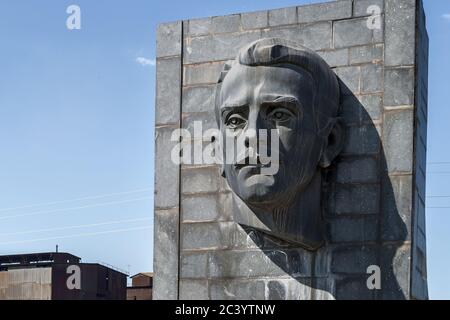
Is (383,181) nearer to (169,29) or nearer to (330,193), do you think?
(330,193)

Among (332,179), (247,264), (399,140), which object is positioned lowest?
(247,264)

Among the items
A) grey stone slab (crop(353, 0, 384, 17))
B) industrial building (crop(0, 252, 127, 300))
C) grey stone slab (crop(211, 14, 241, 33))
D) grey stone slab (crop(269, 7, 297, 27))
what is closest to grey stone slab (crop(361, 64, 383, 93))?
grey stone slab (crop(353, 0, 384, 17))

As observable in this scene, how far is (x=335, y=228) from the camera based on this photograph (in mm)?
9672

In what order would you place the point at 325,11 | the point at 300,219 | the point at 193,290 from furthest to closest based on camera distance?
1. the point at 193,290
2. the point at 325,11
3. the point at 300,219

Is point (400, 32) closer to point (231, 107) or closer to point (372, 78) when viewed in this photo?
point (372, 78)

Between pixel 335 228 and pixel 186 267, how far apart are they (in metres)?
1.74

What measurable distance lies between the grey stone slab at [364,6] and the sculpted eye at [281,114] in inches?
53.3

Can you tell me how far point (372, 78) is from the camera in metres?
9.81

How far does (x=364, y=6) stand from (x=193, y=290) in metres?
3.50

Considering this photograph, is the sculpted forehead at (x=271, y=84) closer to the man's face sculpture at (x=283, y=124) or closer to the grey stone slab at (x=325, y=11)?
the man's face sculpture at (x=283, y=124)

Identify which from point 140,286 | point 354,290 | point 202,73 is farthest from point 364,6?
point 140,286

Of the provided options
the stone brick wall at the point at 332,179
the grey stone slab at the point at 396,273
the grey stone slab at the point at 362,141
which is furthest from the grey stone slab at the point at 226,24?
the grey stone slab at the point at 396,273

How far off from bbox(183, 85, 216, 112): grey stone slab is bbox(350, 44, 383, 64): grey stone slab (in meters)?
1.61
